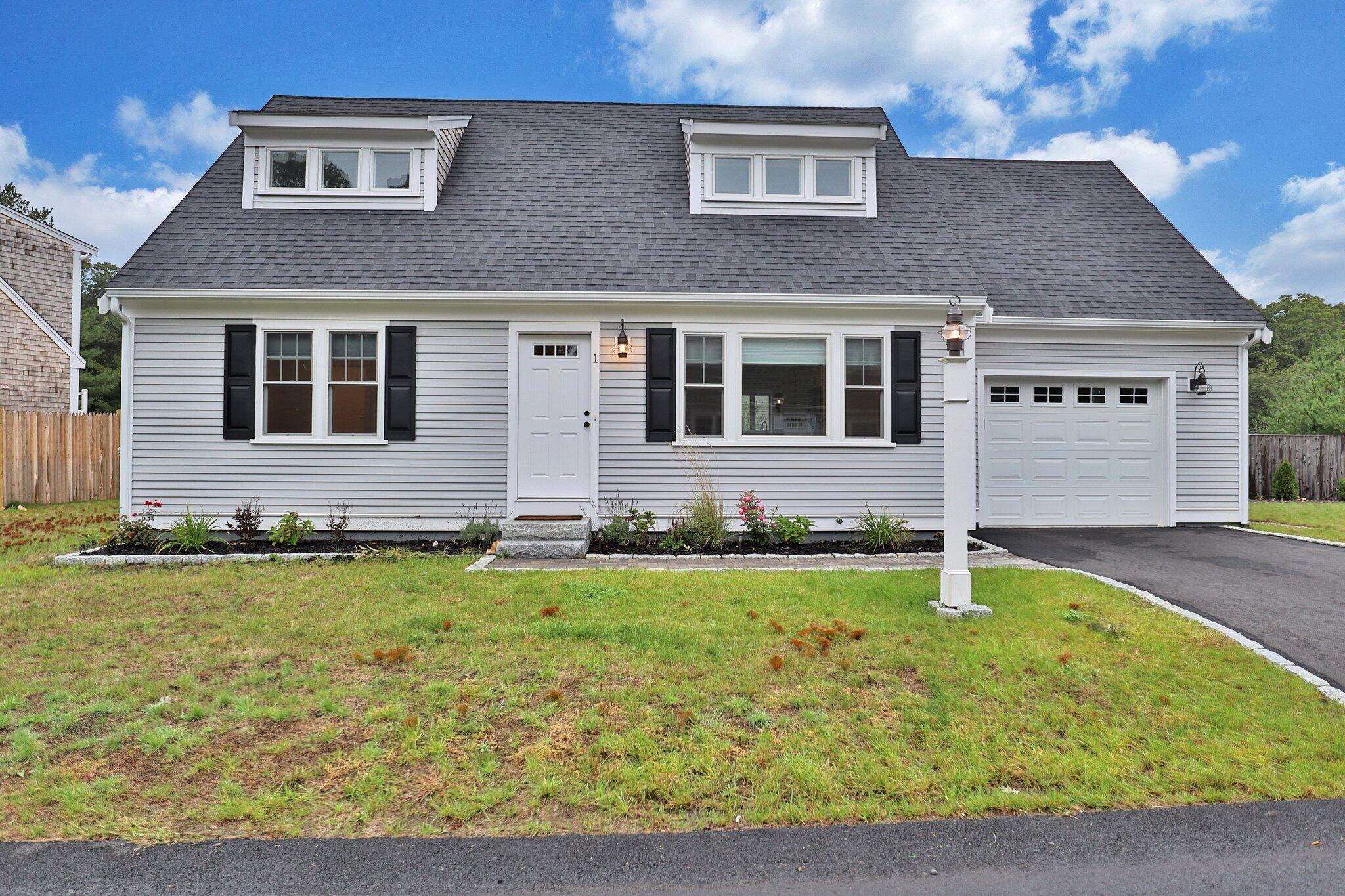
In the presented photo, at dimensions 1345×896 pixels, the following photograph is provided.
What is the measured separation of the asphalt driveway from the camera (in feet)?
13.6

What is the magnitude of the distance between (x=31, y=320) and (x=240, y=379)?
12338mm

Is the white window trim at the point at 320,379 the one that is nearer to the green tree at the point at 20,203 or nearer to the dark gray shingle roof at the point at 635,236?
the dark gray shingle roof at the point at 635,236

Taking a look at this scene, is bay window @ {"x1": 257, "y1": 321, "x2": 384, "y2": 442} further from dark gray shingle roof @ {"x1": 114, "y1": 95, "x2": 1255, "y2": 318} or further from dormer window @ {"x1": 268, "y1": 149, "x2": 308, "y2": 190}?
dormer window @ {"x1": 268, "y1": 149, "x2": 308, "y2": 190}

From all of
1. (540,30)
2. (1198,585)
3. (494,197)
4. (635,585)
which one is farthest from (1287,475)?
(540,30)

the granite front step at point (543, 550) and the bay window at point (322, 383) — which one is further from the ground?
the bay window at point (322, 383)

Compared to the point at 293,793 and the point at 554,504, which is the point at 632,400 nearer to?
the point at 554,504

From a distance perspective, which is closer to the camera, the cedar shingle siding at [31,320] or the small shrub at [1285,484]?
the small shrub at [1285,484]

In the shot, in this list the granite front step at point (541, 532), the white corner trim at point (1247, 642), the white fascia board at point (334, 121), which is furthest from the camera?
the white fascia board at point (334, 121)

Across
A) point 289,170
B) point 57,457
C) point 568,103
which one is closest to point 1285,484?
point 568,103

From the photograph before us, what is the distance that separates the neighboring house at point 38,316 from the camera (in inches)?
568

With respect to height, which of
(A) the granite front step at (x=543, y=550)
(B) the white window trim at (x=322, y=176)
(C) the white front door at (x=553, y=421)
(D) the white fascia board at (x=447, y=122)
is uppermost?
(D) the white fascia board at (x=447, y=122)

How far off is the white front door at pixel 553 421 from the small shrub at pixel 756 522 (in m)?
1.97

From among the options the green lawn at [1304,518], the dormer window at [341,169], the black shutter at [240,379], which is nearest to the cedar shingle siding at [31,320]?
the black shutter at [240,379]

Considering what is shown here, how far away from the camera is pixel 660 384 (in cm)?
783
